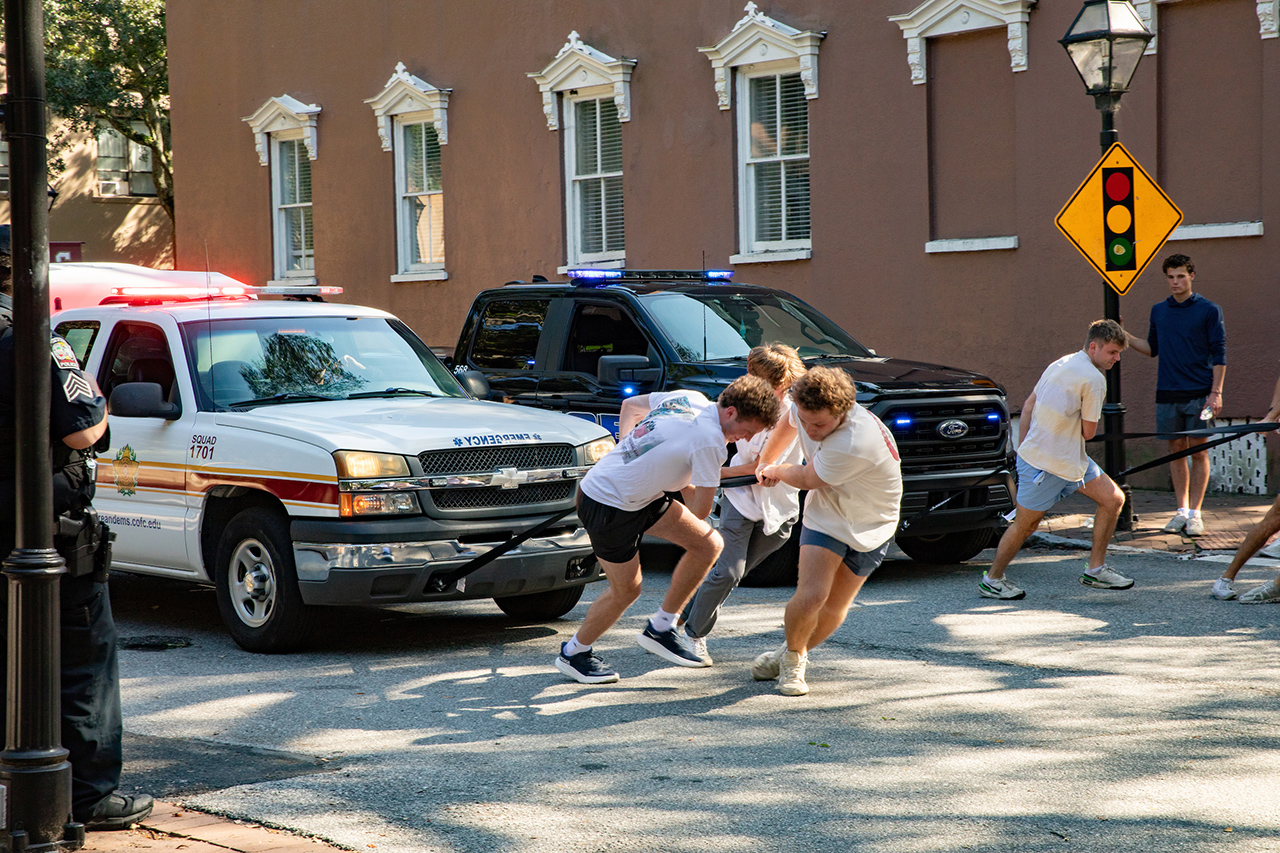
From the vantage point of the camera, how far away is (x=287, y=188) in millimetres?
24328

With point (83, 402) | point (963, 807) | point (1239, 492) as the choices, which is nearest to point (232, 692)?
point (83, 402)

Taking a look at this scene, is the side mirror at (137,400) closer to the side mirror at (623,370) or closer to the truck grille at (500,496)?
the truck grille at (500,496)

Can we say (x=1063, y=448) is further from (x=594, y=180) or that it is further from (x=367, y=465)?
(x=594, y=180)

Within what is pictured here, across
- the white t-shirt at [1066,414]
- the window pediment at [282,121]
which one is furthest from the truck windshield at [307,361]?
the window pediment at [282,121]

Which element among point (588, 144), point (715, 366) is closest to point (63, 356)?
point (715, 366)

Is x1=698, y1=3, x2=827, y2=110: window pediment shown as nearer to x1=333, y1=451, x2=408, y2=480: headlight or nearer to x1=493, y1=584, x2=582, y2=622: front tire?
x1=493, y1=584, x2=582, y2=622: front tire

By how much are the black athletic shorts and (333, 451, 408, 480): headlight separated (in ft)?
3.59

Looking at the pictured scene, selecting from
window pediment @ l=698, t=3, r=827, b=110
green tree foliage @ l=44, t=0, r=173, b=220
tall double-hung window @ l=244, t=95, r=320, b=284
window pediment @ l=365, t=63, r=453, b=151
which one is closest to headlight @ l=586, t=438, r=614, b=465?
window pediment @ l=698, t=3, r=827, b=110

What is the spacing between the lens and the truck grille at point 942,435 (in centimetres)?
958

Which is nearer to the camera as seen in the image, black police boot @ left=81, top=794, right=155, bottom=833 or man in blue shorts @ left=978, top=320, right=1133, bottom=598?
black police boot @ left=81, top=794, right=155, bottom=833

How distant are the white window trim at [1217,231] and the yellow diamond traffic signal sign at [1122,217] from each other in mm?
1966

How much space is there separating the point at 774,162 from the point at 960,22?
289cm

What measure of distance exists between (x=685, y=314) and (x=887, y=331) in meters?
6.12

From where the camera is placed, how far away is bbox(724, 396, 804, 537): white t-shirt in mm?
7348
